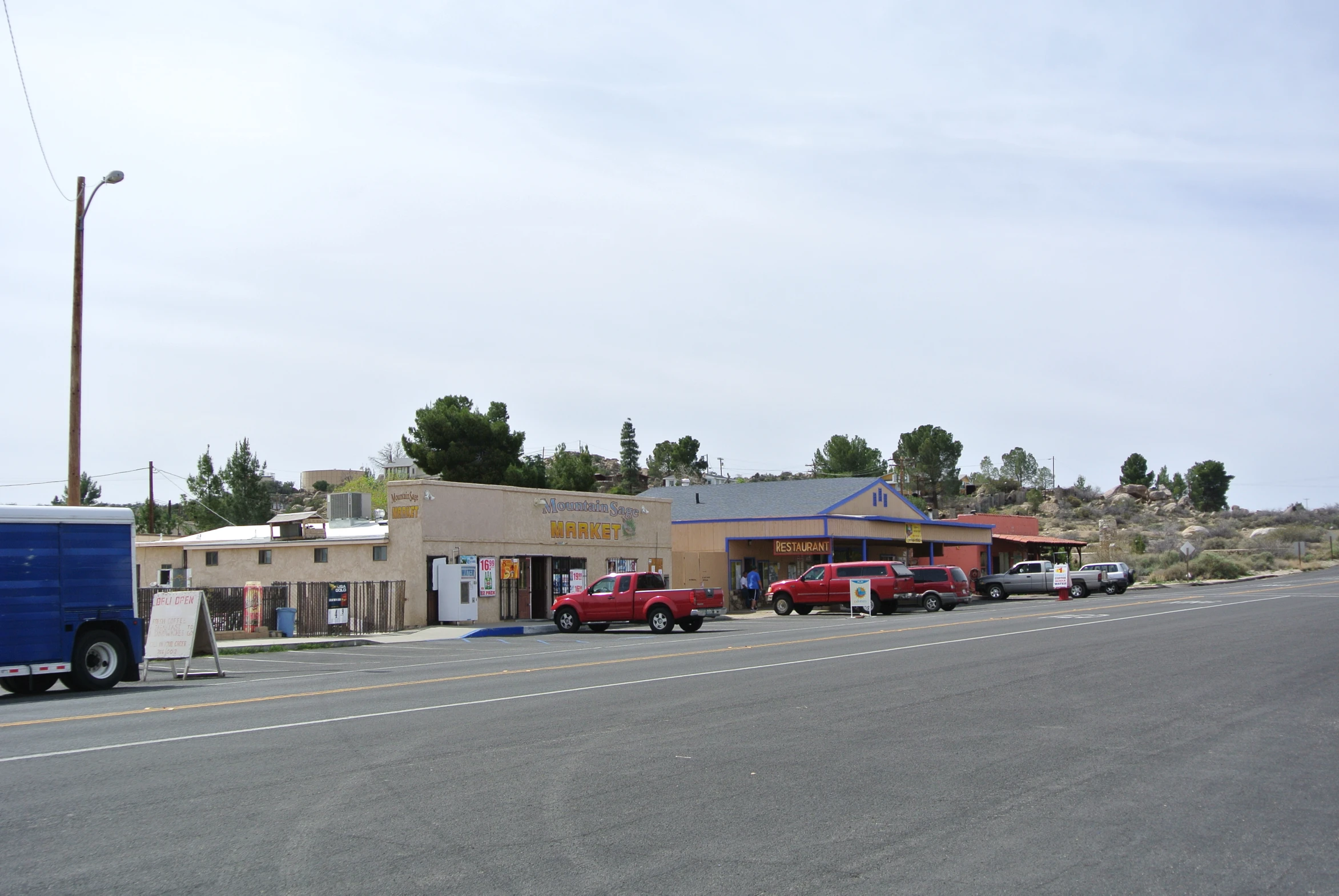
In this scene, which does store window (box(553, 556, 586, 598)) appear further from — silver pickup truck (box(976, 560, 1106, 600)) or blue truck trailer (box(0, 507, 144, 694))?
silver pickup truck (box(976, 560, 1106, 600))

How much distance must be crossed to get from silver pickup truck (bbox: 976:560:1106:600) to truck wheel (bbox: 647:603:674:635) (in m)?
28.1

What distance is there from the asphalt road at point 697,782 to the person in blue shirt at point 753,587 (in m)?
31.8

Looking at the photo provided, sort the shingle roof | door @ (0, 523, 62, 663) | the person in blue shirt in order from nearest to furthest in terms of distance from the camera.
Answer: door @ (0, 523, 62, 663) → the person in blue shirt → the shingle roof

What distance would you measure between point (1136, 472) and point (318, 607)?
5194 inches

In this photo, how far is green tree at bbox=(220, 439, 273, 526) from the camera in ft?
209

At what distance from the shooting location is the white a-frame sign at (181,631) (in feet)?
64.5

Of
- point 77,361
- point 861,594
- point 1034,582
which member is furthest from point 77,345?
point 1034,582

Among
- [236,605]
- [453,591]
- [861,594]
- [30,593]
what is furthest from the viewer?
[861,594]

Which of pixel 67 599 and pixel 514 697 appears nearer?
pixel 514 697

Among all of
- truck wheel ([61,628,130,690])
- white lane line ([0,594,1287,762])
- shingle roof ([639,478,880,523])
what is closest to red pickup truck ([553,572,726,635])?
white lane line ([0,594,1287,762])

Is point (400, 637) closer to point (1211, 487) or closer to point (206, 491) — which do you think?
point (206, 491)

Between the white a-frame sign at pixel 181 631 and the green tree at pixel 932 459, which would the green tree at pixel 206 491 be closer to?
the white a-frame sign at pixel 181 631

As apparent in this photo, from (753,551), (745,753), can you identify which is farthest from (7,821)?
(753,551)

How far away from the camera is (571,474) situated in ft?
245
